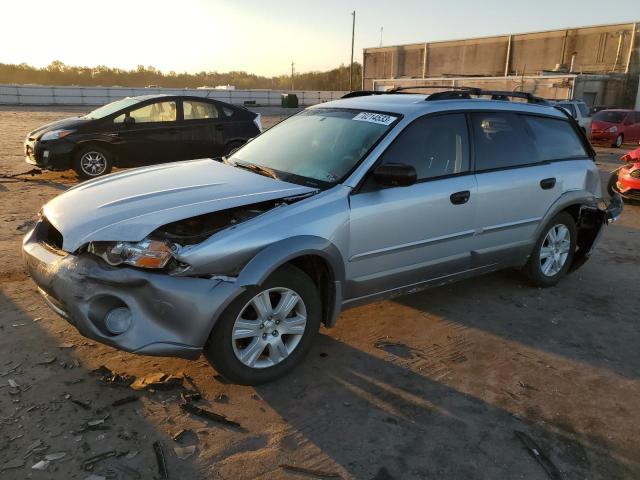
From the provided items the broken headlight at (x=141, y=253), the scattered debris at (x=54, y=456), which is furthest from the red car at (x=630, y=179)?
the scattered debris at (x=54, y=456)

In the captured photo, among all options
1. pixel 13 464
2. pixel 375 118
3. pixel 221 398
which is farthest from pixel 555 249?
pixel 13 464

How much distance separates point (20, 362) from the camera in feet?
11.1

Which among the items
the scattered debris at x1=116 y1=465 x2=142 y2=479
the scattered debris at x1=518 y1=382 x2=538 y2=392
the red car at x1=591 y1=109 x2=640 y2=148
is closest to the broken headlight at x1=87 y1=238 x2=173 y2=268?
the scattered debris at x1=116 y1=465 x2=142 y2=479

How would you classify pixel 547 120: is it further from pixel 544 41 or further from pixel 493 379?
pixel 544 41

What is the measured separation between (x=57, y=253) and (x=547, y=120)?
4.41 m

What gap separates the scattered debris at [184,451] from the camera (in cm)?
262

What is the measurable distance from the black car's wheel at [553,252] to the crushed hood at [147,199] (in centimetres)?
263

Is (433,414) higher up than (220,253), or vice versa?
(220,253)

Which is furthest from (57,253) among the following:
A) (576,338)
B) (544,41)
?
(544,41)

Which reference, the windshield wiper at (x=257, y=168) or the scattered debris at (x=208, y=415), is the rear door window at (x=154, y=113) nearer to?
the windshield wiper at (x=257, y=168)

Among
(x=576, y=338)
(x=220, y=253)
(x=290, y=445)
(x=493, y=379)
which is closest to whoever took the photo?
(x=290, y=445)

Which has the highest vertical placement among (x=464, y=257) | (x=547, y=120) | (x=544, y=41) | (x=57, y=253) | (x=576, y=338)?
(x=544, y=41)

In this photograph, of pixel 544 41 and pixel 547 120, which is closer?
pixel 547 120

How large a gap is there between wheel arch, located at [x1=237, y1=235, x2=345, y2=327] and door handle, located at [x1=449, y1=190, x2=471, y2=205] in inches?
45.1
